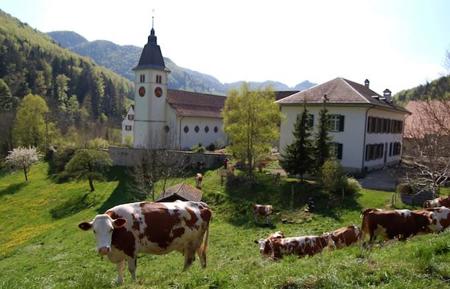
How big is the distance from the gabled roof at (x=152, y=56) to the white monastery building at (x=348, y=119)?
2158cm

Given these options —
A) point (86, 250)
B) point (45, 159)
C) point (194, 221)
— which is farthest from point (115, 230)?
point (45, 159)

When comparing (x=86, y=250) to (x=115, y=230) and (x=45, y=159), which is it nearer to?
(x=115, y=230)

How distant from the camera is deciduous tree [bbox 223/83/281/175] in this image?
125ft

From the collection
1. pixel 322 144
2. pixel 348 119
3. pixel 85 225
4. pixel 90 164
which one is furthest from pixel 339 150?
pixel 85 225

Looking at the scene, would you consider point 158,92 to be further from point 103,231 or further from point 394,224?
point 103,231

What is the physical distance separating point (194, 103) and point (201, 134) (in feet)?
16.7

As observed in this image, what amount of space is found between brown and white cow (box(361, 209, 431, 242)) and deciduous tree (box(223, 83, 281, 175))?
23.4m

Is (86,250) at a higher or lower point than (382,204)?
lower

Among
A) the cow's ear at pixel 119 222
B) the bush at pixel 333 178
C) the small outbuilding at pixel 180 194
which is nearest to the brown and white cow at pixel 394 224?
the cow's ear at pixel 119 222

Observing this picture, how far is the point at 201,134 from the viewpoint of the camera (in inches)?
2454

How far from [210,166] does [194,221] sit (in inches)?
1347

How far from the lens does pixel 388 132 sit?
48.0 metres

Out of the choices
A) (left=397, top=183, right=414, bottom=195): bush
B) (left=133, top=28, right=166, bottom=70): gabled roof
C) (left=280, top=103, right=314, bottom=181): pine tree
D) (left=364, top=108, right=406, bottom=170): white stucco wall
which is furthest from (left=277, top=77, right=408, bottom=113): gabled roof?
(left=133, top=28, right=166, bottom=70): gabled roof

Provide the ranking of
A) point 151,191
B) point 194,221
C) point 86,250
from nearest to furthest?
point 194,221 < point 86,250 < point 151,191
